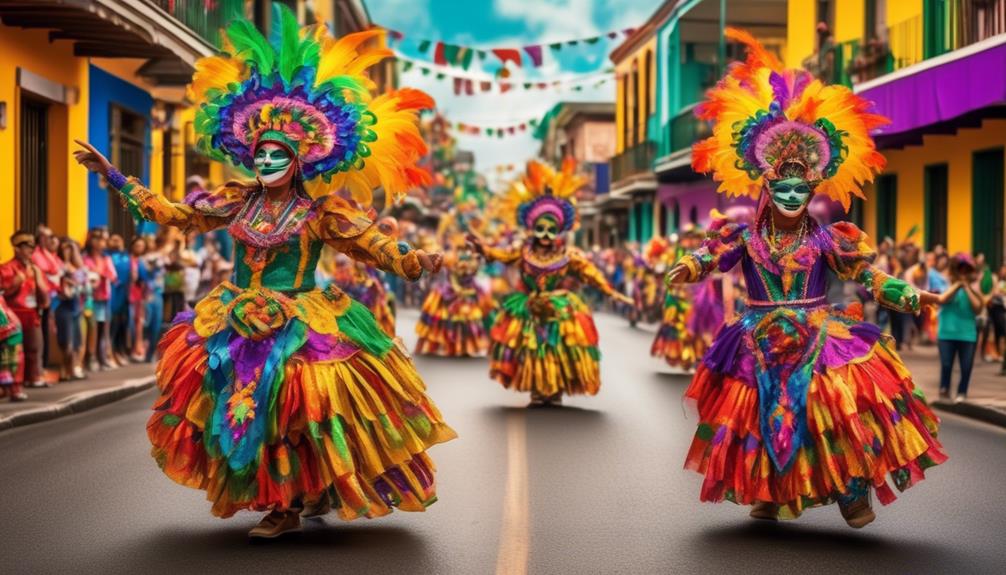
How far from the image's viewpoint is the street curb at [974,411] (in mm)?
14531

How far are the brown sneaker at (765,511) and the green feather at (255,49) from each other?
3754 mm

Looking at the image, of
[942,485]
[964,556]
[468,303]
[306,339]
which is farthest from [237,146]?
[468,303]

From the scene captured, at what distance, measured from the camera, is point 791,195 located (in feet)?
28.8

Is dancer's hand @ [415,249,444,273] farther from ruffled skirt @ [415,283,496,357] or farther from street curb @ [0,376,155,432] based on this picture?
→ ruffled skirt @ [415,283,496,357]

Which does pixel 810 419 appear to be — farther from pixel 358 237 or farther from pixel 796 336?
pixel 358 237

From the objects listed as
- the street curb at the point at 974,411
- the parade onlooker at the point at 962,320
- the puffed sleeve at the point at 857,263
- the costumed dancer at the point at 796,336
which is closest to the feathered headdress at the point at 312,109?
the costumed dancer at the point at 796,336

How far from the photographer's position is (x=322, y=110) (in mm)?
8453

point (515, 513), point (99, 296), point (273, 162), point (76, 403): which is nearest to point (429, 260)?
point (273, 162)

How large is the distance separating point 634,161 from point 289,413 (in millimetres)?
48899

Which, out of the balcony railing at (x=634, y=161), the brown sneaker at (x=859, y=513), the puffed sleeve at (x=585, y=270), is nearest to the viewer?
the brown sneaker at (x=859, y=513)

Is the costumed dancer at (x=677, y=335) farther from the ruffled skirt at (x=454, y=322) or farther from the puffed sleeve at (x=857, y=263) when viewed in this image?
the puffed sleeve at (x=857, y=263)

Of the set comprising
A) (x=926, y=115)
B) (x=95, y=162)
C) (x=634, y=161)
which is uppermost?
(x=634, y=161)

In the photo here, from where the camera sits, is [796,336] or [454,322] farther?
[454,322]

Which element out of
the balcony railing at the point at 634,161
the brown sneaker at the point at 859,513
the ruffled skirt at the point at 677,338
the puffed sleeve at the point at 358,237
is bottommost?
the brown sneaker at the point at 859,513
